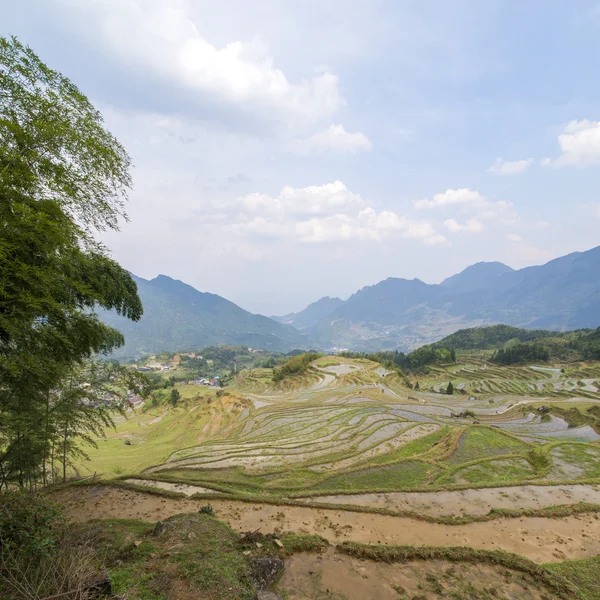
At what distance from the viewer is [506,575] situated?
702 centimetres

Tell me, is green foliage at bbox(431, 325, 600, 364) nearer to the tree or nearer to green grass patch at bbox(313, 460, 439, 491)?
green grass patch at bbox(313, 460, 439, 491)

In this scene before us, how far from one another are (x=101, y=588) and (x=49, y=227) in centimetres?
632

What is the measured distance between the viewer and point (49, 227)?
554cm

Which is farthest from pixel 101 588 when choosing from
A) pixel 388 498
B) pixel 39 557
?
pixel 388 498

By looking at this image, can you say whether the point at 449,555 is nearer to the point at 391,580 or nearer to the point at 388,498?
the point at 391,580

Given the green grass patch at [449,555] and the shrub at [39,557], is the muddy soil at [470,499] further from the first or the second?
the shrub at [39,557]

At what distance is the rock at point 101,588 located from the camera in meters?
4.21

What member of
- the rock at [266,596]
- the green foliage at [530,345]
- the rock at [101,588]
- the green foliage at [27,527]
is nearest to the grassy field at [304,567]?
the rock at [266,596]

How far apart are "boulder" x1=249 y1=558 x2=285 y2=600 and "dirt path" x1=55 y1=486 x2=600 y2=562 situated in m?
2.40

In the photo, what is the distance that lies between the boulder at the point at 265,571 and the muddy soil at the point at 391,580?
194mm

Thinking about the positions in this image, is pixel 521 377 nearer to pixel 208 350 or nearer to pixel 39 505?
pixel 39 505

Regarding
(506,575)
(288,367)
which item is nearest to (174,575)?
(506,575)

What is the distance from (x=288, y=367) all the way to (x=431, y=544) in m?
75.7

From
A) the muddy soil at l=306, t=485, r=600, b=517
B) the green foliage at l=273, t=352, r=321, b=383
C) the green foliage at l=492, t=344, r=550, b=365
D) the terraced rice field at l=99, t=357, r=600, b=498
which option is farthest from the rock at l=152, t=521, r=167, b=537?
the green foliage at l=492, t=344, r=550, b=365
